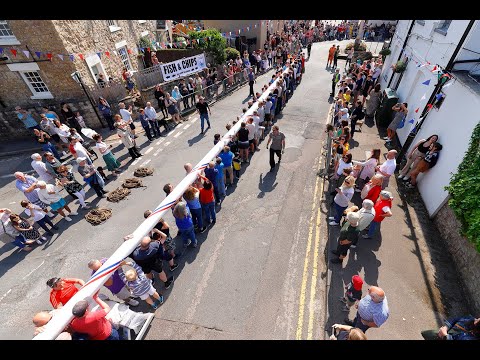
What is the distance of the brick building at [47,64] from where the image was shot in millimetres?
12438

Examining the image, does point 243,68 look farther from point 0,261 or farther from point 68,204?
point 0,261

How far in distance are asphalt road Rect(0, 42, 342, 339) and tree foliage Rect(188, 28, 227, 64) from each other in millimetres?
12873

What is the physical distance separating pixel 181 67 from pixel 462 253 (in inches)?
614

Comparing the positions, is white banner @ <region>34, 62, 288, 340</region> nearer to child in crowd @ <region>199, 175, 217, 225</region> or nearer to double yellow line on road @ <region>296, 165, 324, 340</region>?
child in crowd @ <region>199, 175, 217, 225</region>

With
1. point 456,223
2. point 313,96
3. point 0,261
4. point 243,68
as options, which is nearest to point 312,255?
point 456,223

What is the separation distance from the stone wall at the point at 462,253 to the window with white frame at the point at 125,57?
785 inches

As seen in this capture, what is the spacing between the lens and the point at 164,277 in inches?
248

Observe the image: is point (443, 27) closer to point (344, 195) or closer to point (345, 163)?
point (345, 163)

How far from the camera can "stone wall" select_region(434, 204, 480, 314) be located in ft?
19.3

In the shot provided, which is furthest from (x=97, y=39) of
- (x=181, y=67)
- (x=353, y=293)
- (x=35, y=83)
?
(x=353, y=293)

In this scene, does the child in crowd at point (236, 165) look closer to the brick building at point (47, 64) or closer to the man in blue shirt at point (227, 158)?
the man in blue shirt at point (227, 158)

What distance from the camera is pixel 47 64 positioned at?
43.7 feet

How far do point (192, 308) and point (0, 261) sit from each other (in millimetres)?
6080
